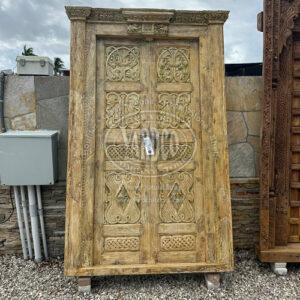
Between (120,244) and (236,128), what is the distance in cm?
175

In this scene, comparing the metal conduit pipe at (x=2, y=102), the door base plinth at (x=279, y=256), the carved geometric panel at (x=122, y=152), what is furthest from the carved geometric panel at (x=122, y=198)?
the door base plinth at (x=279, y=256)

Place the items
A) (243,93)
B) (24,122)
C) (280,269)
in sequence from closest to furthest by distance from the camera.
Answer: (280,269), (24,122), (243,93)

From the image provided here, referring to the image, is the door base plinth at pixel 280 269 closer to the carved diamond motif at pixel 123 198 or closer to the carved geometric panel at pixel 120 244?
the carved geometric panel at pixel 120 244

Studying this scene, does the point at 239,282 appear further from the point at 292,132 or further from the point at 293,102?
the point at 293,102

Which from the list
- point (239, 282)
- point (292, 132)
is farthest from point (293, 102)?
point (239, 282)

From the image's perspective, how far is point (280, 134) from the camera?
3.14 metres

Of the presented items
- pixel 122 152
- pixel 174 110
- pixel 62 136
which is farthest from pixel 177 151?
pixel 62 136

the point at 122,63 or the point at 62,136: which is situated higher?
the point at 122,63

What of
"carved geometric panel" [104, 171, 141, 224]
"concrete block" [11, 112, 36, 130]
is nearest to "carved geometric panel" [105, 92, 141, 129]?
"carved geometric panel" [104, 171, 141, 224]

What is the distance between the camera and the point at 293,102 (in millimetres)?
3160

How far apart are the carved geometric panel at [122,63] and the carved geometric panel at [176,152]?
2.37 feet

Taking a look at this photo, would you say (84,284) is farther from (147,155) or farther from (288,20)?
(288,20)

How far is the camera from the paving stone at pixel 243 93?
3299 mm

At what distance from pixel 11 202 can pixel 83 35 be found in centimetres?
190
